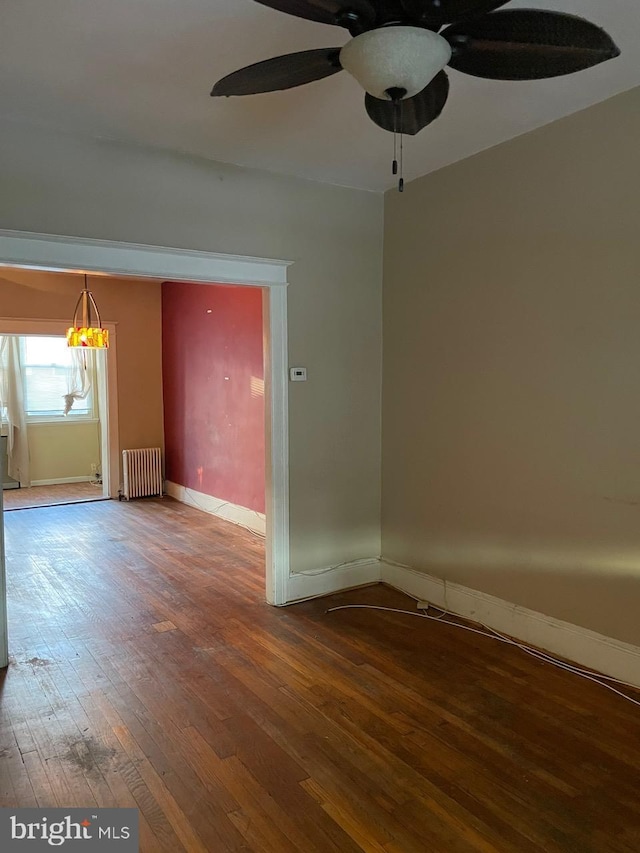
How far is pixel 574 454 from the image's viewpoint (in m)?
3.04

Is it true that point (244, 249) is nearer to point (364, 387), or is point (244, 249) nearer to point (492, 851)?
point (364, 387)

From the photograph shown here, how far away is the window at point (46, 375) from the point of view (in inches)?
336

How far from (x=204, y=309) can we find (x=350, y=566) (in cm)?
362

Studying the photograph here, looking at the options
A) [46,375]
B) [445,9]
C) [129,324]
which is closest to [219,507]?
[129,324]

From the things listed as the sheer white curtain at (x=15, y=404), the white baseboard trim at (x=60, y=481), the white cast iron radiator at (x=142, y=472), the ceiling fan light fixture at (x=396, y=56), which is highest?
the ceiling fan light fixture at (x=396, y=56)

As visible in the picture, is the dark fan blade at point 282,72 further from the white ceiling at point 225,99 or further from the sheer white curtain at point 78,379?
the sheer white curtain at point 78,379

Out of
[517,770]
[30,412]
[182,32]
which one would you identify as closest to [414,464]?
[517,770]

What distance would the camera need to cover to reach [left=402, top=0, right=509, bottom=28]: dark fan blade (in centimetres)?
154

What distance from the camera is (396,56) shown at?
1619mm

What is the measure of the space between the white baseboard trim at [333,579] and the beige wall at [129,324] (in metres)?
4.29

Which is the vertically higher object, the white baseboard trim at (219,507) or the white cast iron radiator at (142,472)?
the white cast iron radiator at (142,472)

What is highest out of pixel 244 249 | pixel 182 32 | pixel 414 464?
pixel 182 32

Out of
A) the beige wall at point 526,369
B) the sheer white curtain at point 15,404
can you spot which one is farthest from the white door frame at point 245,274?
the sheer white curtain at point 15,404

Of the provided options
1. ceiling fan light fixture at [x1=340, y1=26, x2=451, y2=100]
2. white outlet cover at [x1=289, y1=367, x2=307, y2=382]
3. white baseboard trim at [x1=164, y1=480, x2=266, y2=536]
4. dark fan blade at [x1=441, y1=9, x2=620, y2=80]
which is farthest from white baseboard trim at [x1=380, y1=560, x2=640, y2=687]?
ceiling fan light fixture at [x1=340, y1=26, x2=451, y2=100]
